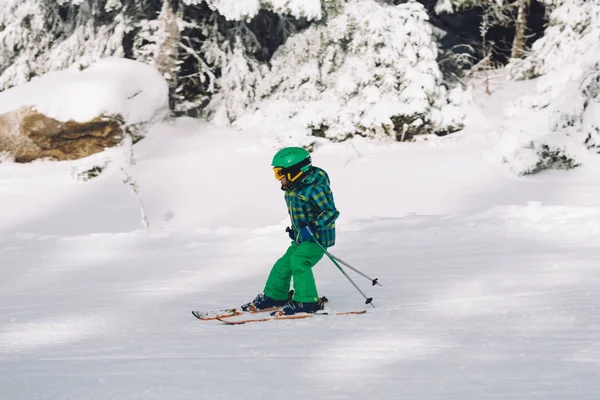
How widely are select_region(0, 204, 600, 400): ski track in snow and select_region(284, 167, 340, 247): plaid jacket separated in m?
0.65

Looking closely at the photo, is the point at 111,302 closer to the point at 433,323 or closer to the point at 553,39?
the point at 433,323

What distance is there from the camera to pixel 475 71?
18094 mm

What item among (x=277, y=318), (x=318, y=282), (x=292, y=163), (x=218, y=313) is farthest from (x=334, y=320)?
(x=318, y=282)

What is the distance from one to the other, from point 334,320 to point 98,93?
443 inches

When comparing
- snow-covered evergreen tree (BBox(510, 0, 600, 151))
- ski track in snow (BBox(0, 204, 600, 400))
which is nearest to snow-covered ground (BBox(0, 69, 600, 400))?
ski track in snow (BBox(0, 204, 600, 400))

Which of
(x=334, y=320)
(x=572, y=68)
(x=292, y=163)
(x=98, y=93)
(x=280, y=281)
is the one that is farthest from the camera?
(x=98, y=93)

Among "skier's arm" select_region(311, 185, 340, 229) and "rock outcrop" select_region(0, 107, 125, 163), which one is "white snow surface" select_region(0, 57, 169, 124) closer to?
"rock outcrop" select_region(0, 107, 125, 163)

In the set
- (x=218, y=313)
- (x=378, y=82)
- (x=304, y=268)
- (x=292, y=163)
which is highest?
(x=292, y=163)

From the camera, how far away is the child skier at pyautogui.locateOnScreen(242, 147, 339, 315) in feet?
17.2

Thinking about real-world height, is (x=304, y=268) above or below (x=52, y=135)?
above

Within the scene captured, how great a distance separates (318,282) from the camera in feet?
22.2

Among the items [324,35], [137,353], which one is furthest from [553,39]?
[137,353]

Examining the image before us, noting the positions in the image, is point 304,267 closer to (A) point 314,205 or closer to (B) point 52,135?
(A) point 314,205

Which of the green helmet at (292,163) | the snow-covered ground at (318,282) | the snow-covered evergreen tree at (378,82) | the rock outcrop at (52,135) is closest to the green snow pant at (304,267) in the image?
the snow-covered ground at (318,282)
